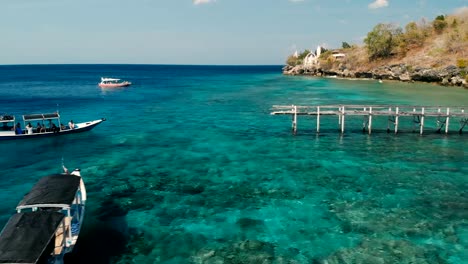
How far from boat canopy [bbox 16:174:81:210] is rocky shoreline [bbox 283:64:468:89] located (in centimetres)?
9591

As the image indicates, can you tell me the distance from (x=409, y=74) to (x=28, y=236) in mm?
115783

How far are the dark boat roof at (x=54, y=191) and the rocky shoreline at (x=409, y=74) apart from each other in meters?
95.9

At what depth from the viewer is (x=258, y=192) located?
26438 millimetres

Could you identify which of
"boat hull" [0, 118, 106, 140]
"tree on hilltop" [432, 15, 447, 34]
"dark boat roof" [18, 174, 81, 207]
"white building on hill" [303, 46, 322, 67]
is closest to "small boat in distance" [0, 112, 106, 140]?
"boat hull" [0, 118, 106, 140]

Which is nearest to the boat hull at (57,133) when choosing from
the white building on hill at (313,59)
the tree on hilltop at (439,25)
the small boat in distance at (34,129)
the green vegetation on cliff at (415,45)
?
the small boat in distance at (34,129)

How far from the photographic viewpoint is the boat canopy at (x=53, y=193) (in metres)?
17.2

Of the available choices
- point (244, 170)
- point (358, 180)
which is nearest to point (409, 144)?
point (358, 180)

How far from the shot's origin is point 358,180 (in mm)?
28594

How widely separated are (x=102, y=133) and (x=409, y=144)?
3637 centimetres

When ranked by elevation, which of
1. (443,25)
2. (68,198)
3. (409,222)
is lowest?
(409,222)

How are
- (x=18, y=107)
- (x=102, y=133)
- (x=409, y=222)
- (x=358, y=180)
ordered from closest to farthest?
(x=409, y=222) < (x=358, y=180) < (x=102, y=133) < (x=18, y=107)

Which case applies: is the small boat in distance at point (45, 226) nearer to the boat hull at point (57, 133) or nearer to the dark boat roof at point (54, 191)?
the dark boat roof at point (54, 191)

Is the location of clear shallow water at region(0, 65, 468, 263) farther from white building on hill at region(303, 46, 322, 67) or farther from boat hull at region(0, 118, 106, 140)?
white building on hill at region(303, 46, 322, 67)

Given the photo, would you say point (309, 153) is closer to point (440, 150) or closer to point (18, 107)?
point (440, 150)
